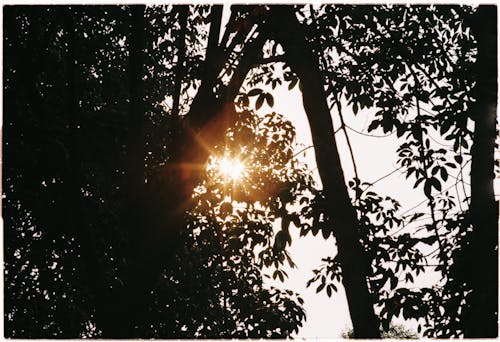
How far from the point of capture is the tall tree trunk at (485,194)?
2859 mm

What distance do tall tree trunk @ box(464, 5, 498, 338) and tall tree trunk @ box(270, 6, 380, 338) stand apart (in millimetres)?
727

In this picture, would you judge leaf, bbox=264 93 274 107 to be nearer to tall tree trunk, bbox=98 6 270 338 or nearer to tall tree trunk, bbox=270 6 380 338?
tall tree trunk, bbox=270 6 380 338

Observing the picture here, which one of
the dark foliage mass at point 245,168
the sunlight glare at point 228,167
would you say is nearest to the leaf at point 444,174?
the dark foliage mass at point 245,168

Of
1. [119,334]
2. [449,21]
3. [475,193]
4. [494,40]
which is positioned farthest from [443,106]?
[119,334]

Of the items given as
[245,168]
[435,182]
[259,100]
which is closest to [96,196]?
[245,168]

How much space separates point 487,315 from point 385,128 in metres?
1.84

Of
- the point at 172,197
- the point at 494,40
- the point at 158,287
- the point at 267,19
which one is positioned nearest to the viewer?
the point at 494,40

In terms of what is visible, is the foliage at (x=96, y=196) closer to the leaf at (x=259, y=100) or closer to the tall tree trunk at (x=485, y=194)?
the leaf at (x=259, y=100)

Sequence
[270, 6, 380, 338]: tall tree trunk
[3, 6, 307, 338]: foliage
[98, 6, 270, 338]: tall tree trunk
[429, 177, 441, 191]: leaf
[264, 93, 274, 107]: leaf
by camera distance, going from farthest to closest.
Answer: [3, 6, 307, 338]: foliage, [98, 6, 270, 338]: tall tree trunk, [429, 177, 441, 191]: leaf, [264, 93, 274, 107]: leaf, [270, 6, 380, 338]: tall tree trunk

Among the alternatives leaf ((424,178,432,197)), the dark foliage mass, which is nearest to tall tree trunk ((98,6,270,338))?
the dark foliage mass

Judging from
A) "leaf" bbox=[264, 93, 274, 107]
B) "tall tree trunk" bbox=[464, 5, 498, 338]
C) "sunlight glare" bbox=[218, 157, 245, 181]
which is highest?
"sunlight glare" bbox=[218, 157, 245, 181]

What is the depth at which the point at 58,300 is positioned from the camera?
25.5 ft

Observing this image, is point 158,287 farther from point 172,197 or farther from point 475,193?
point 475,193

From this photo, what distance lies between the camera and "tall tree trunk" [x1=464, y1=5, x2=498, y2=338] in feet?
9.38
